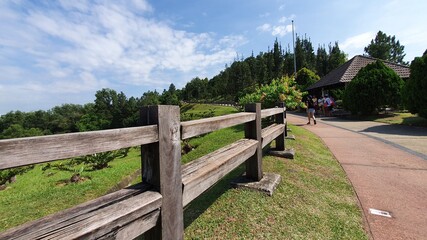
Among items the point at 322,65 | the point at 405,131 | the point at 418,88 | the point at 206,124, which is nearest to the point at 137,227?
the point at 206,124

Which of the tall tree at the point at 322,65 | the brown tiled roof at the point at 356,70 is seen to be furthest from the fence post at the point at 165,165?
the tall tree at the point at 322,65

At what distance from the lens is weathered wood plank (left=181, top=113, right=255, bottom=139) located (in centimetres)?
221

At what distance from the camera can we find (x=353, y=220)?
3465 mm

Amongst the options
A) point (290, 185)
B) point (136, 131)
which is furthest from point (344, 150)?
point (136, 131)

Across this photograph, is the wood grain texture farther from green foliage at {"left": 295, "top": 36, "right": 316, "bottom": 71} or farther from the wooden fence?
green foliage at {"left": 295, "top": 36, "right": 316, "bottom": 71}

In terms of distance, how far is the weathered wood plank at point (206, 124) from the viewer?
2.21 metres

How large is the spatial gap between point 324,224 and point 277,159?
8.16ft

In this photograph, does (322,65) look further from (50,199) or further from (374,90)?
(50,199)

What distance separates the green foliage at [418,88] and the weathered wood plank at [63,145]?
14.3m

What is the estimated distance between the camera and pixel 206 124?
2.57m

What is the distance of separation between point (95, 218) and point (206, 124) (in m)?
1.38

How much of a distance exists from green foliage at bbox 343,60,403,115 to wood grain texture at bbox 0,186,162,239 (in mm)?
17520

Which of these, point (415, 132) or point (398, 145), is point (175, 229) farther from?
point (415, 132)

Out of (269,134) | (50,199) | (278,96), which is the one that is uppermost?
(278,96)
